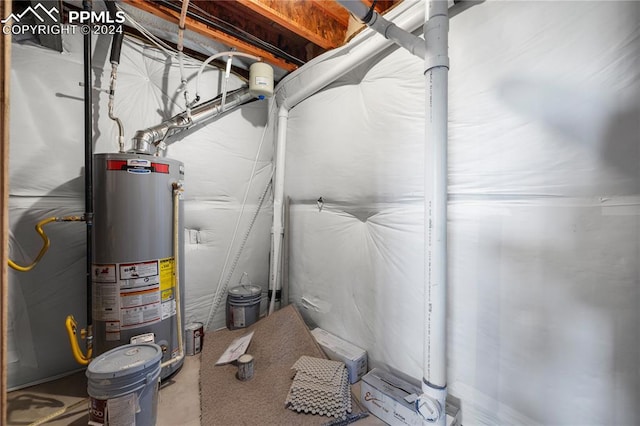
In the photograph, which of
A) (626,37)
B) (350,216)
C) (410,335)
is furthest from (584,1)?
(410,335)

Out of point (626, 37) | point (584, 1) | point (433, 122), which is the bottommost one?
point (433, 122)

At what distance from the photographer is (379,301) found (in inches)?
56.1

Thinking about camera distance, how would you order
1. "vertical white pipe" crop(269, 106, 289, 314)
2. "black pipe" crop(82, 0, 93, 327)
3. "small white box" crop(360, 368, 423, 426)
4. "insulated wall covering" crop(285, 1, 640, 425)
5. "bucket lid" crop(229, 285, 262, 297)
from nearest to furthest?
1. "insulated wall covering" crop(285, 1, 640, 425)
2. "small white box" crop(360, 368, 423, 426)
3. "black pipe" crop(82, 0, 93, 327)
4. "bucket lid" crop(229, 285, 262, 297)
5. "vertical white pipe" crop(269, 106, 289, 314)

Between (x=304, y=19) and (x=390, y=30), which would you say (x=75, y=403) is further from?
(x=304, y=19)

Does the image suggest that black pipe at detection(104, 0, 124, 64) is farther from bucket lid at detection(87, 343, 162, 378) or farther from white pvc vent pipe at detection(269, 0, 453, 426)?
bucket lid at detection(87, 343, 162, 378)

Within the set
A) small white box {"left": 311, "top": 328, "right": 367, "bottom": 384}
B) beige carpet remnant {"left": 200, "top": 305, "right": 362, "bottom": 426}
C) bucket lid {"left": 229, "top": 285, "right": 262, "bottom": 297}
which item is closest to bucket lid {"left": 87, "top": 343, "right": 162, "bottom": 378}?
beige carpet remnant {"left": 200, "top": 305, "right": 362, "bottom": 426}

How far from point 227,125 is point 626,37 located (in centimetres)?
204

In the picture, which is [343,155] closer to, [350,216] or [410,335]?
[350,216]

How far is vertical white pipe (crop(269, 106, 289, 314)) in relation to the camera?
6.74 ft

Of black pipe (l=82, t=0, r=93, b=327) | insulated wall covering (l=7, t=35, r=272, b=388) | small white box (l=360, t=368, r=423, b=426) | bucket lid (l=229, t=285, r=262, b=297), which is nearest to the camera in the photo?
small white box (l=360, t=368, r=423, b=426)

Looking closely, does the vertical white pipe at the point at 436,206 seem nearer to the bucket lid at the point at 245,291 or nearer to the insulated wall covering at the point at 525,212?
the insulated wall covering at the point at 525,212

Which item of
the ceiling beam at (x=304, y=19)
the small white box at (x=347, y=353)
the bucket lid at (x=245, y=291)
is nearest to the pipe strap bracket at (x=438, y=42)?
the ceiling beam at (x=304, y=19)

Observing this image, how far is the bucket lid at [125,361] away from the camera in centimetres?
96

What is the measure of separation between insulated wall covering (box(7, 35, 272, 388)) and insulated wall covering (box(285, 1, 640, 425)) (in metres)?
1.25
